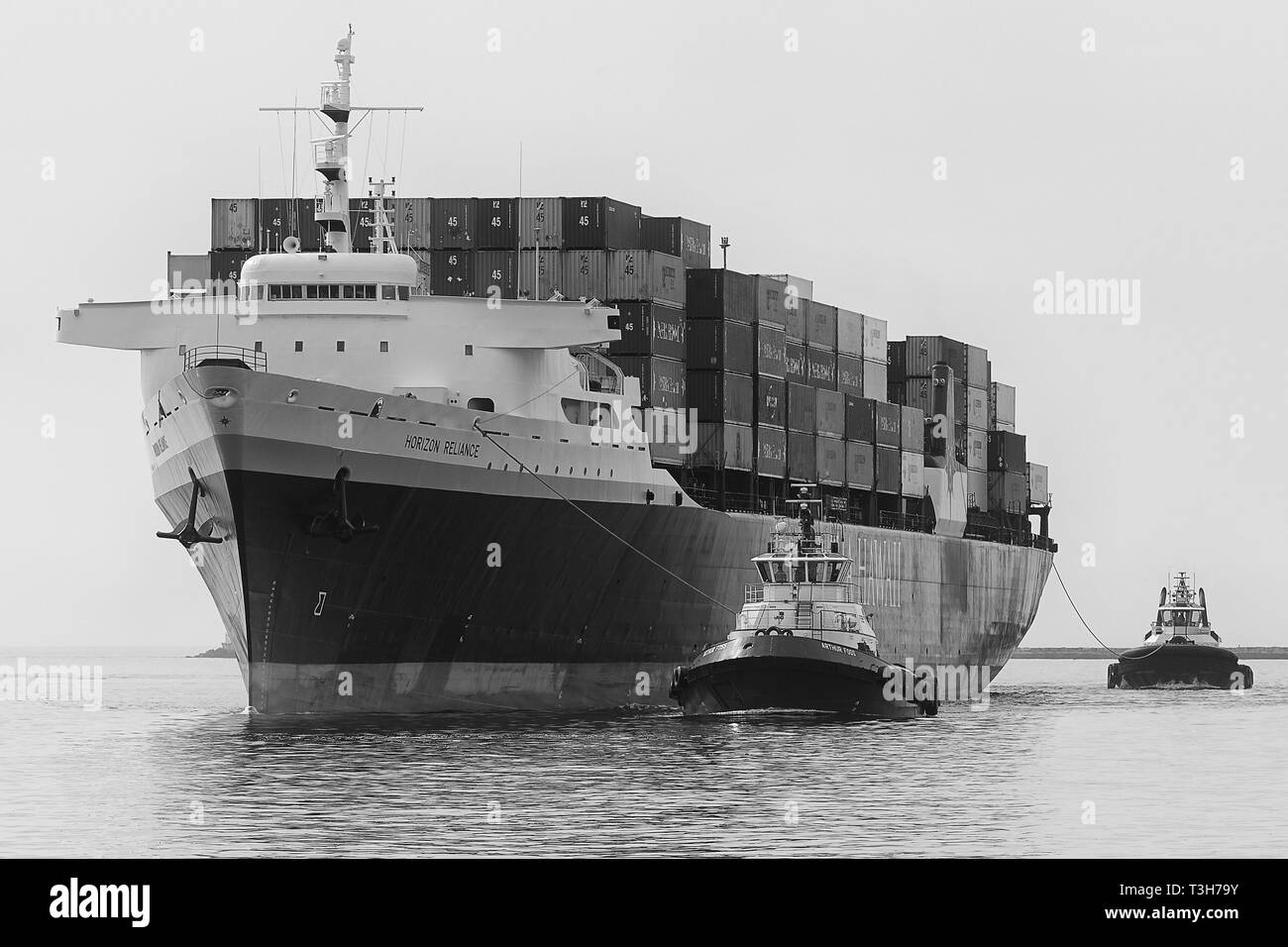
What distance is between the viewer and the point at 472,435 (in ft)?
158

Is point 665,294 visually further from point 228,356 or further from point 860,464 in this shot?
point 228,356

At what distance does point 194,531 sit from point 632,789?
1499 centimetres

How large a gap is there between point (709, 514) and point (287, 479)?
16.8m

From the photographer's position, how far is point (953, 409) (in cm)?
8269

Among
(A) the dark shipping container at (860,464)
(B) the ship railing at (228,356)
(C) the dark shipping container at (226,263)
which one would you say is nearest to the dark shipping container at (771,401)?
(A) the dark shipping container at (860,464)

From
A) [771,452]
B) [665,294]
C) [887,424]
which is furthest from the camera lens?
[887,424]

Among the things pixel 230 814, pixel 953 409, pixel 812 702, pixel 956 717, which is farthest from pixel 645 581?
pixel 953 409

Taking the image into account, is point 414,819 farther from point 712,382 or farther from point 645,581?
point 712,382

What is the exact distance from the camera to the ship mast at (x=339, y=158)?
174 ft

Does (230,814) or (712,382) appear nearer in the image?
(230,814)

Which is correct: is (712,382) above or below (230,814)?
above

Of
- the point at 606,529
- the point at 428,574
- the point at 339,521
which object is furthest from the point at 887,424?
the point at 339,521

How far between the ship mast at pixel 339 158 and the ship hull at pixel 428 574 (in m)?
7.75
